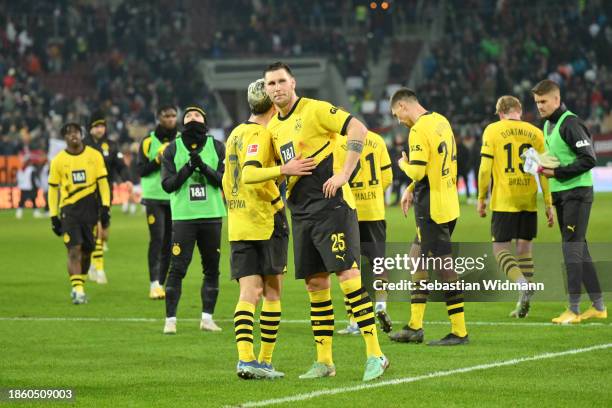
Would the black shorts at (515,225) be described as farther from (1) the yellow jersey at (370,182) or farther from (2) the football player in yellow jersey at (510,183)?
(1) the yellow jersey at (370,182)

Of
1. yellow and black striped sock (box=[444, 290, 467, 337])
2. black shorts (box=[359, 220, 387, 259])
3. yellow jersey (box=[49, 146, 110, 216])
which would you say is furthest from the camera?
yellow jersey (box=[49, 146, 110, 216])

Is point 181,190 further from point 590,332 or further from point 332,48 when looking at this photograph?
point 332,48

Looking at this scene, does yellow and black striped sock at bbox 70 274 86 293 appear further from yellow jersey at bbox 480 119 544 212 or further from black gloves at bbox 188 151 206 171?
yellow jersey at bbox 480 119 544 212

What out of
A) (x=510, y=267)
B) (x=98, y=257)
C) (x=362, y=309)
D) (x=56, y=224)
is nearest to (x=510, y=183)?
(x=510, y=267)

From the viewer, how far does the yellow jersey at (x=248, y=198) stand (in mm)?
9281

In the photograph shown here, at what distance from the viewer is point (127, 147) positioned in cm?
3966

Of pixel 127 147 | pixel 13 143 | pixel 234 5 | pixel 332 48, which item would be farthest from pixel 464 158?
pixel 234 5

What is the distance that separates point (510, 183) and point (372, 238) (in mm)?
1670

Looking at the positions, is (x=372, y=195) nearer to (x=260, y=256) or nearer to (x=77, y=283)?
(x=260, y=256)

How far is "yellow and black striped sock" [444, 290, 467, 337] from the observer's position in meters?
10.7

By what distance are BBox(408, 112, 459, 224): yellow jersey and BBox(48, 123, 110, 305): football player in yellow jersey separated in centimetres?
559

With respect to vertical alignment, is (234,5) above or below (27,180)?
above

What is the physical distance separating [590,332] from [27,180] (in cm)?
2538

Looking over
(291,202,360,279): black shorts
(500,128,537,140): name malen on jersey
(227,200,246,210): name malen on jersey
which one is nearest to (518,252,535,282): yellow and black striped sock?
(500,128,537,140): name malen on jersey
